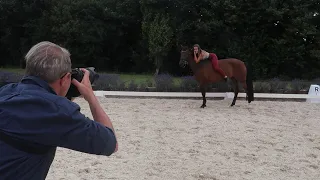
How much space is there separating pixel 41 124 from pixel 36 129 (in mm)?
22

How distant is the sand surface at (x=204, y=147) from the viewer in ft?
12.8

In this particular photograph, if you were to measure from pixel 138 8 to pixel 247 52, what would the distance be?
7.34 metres

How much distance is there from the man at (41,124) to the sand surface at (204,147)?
2.44 metres

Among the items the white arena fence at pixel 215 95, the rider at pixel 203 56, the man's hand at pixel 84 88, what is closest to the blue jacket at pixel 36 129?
the man's hand at pixel 84 88

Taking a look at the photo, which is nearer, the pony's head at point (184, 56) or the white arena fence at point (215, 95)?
the pony's head at point (184, 56)

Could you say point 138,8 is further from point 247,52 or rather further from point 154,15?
point 247,52

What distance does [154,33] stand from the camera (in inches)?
843

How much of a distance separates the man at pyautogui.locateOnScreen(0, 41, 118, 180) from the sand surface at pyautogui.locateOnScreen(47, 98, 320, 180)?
244cm

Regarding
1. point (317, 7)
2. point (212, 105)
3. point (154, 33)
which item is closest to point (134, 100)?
point (212, 105)

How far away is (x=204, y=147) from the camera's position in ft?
16.3

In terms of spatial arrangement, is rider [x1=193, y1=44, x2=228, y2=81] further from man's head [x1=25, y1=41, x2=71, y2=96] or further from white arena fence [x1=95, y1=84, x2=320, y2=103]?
man's head [x1=25, y1=41, x2=71, y2=96]

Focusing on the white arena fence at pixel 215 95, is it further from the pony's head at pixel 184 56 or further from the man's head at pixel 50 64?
the man's head at pixel 50 64

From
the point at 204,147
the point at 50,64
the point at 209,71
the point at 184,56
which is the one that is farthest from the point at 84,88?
the point at 209,71

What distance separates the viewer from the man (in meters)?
1.26
